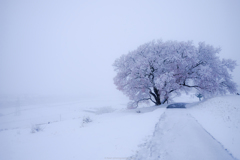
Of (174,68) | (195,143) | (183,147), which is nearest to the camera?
A: (183,147)

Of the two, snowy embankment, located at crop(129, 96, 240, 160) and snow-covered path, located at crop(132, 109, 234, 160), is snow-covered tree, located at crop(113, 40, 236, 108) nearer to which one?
snowy embankment, located at crop(129, 96, 240, 160)

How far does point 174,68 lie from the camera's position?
1852 centimetres

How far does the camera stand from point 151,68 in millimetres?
18828

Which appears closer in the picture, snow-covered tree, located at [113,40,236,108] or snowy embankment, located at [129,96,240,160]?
snowy embankment, located at [129,96,240,160]

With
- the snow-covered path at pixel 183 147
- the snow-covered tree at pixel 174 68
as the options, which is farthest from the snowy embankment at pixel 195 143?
the snow-covered tree at pixel 174 68

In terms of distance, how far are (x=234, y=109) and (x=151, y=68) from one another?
11420 millimetres

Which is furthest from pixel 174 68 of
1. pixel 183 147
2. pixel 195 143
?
pixel 183 147

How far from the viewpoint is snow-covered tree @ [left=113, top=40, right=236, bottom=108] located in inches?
690

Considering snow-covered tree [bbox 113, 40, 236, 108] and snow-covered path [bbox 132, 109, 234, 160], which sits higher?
snow-covered tree [bbox 113, 40, 236, 108]

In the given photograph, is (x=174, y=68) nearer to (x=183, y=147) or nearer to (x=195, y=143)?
(x=195, y=143)

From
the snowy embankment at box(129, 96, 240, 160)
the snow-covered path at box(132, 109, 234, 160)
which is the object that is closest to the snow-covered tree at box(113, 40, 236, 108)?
the snowy embankment at box(129, 96, 240, 160)

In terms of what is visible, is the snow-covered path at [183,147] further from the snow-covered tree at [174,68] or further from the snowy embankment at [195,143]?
the snow-covered tree at [174,68]

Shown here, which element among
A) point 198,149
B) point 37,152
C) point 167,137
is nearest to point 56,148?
point 37,152

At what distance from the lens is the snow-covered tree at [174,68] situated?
57.5 ft
